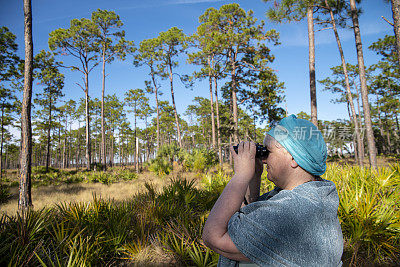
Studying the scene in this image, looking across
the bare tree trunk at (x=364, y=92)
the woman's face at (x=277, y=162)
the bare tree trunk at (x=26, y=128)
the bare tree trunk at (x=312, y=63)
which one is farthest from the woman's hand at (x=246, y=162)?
the bare tree trunk at (x=364, y=92)

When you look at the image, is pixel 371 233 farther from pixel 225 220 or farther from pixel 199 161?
pixel 199 161

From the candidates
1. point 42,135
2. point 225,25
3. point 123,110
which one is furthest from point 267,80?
point 42,135

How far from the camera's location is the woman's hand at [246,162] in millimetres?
968

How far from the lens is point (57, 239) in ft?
10.3

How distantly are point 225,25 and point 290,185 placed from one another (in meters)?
17.7

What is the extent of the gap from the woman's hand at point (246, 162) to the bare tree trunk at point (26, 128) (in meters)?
7.60

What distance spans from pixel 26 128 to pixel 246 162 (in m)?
7.78

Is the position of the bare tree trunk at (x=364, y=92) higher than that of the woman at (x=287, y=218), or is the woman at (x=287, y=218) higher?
the bare tree trunk at (x=364, y=92)

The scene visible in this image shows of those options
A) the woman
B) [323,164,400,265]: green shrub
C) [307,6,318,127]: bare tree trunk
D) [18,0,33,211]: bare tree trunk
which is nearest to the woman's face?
the woman

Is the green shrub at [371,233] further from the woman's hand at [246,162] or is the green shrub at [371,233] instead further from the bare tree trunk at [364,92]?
the bare tree trunk at [364,92]

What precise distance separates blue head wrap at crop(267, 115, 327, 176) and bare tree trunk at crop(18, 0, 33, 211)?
25.6ft

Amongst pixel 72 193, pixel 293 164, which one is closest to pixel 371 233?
pixel 293 164

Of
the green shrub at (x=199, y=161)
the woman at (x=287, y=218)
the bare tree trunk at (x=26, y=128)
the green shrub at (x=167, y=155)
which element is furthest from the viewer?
the green shrub at (x=167, y=155)

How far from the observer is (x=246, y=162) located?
39.4 inches
